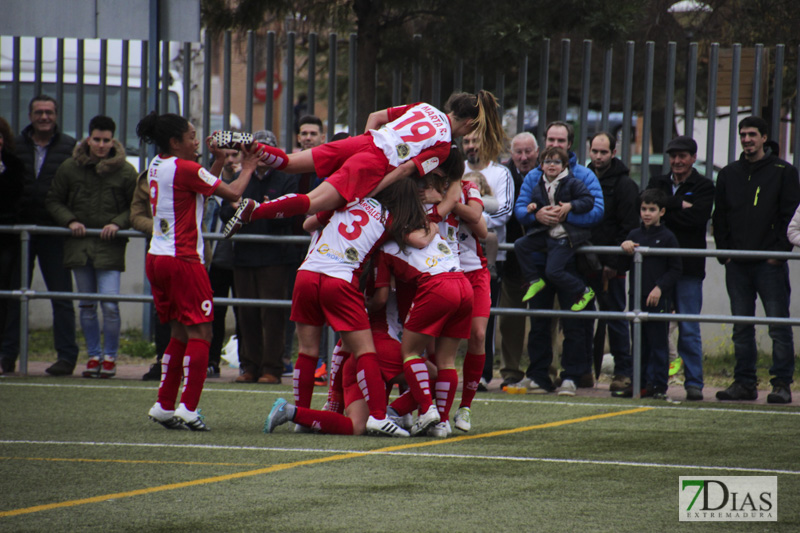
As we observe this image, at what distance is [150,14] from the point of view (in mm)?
8820

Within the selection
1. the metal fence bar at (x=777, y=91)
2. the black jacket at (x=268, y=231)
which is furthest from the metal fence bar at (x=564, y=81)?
the black jacket at (x=268, y=231)

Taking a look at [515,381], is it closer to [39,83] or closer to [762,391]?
[762,391]

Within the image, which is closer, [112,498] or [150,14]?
[112,498]

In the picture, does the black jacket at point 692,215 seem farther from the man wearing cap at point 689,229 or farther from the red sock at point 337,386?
the red sock at point 337,386

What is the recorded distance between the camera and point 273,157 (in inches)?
229

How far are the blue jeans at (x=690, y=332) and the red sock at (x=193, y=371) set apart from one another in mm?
3792

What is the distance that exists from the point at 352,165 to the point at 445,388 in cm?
142

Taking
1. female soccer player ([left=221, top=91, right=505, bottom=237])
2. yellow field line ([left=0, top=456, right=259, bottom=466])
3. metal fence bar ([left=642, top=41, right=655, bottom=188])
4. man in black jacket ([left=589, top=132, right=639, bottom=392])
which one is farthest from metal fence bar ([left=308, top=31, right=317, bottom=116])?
yellow field line ([left=0, top=456, right=259, bottom=466])

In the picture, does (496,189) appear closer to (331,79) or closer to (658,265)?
(658,265)

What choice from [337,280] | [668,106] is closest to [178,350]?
[337,280]

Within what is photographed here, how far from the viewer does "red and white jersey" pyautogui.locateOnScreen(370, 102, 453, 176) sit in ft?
20.1

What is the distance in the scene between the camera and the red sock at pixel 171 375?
6.27m

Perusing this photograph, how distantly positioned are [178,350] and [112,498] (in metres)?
2.03

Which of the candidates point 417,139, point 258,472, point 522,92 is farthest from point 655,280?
point 258,472
